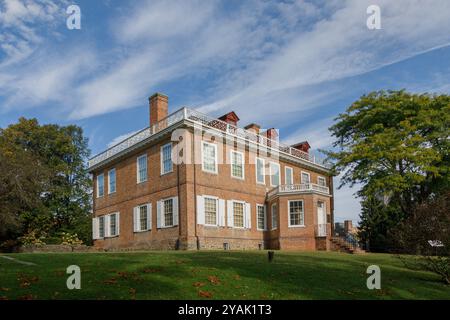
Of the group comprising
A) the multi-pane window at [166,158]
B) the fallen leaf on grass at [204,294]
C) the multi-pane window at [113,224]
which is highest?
→ the multi-pane window at [166,158]

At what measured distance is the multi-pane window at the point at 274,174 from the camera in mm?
31969

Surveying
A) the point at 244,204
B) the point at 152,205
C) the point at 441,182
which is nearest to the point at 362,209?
the point at 441,182

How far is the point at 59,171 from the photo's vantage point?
146 feet

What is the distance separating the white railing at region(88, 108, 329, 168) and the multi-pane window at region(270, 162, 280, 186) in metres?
1.13

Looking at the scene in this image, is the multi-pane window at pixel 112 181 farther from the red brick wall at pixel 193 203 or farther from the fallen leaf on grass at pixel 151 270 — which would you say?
the fallen leaf on grass at pixel 151 270

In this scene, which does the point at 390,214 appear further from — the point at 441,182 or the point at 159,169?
the point at 159,169

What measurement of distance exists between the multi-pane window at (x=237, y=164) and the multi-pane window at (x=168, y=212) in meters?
4.40

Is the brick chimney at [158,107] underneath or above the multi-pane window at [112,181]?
above

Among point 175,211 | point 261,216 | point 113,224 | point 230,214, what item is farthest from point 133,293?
point 113,224

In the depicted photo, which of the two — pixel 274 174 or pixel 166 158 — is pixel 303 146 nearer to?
pixel 274 174

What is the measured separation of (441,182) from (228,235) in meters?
13.3

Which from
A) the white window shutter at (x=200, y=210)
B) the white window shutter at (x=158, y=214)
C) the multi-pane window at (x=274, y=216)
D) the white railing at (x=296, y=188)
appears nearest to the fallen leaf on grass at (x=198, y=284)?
the white window shutter at (x=200, y=210)

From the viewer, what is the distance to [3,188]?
2678 cm
